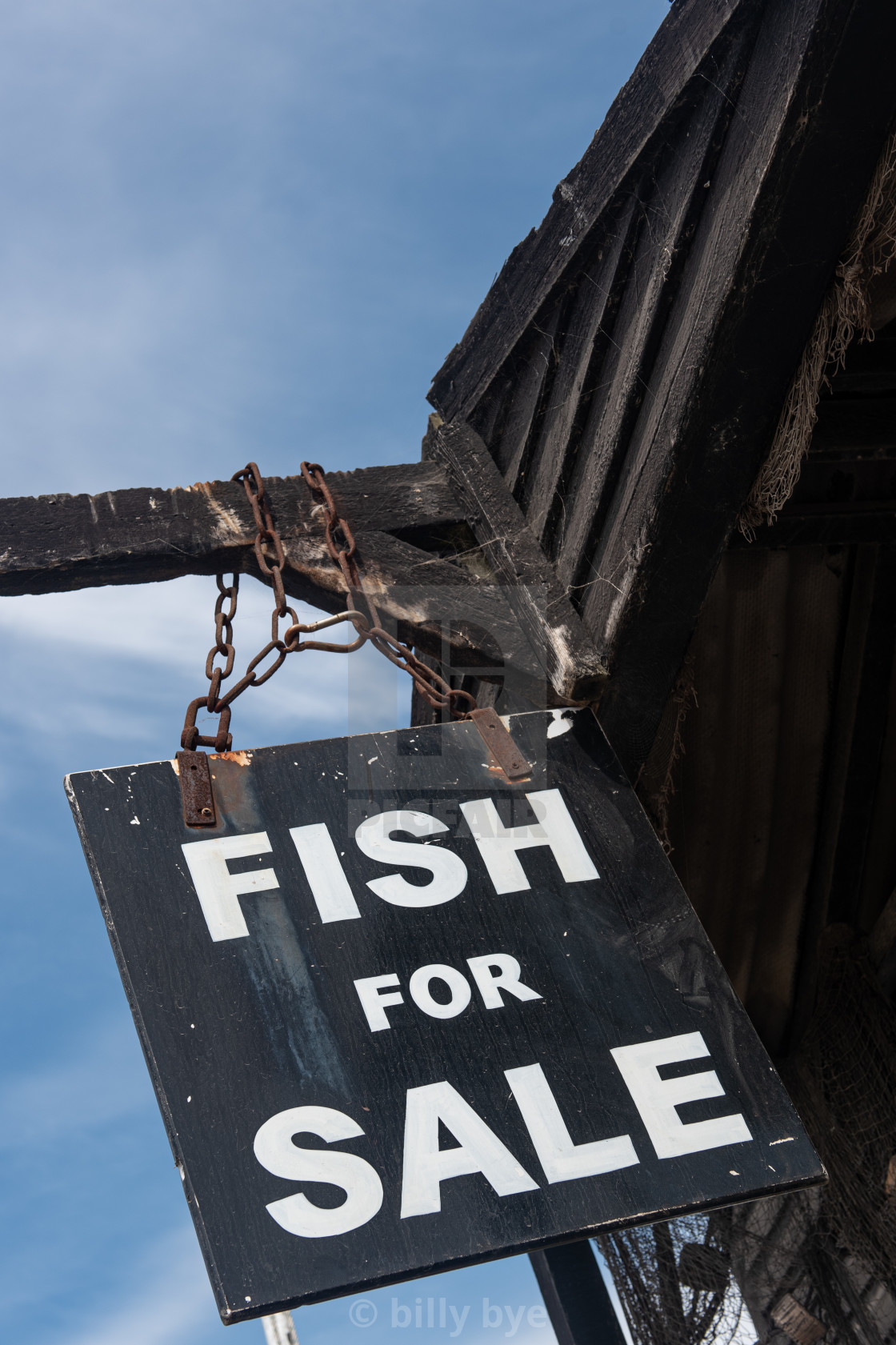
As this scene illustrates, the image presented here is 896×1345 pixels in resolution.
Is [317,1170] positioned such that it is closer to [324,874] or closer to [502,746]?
→ [324,874]

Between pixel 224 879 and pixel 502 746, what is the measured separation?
2.02ft

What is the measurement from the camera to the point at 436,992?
1.91 m

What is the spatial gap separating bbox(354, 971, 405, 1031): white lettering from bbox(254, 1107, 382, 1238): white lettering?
0.54 ft

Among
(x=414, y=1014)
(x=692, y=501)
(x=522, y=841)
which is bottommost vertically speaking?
(x=414, y=1014)

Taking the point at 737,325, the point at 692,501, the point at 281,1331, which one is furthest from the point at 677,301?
the point at 281,1331

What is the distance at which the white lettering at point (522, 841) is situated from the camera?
209cm

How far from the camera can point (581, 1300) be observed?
8.54ft

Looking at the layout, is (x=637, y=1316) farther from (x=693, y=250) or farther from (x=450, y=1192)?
(x=693, y=250)

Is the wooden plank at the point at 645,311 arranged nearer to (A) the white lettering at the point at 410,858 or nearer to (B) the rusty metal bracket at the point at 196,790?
(A) the white lettering at the point at 410,858

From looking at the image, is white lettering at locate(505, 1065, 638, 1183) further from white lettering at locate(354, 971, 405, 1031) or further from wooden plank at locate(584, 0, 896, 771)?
wooden plank at locate(584, 0, 896, 771)

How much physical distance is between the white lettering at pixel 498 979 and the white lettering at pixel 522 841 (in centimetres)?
14

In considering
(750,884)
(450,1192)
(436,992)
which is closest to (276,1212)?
(450,1192)

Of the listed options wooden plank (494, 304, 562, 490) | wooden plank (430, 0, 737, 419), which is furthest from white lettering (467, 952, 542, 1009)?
wooden plank (430, 0, 737, 419)

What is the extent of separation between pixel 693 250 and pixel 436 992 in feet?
4.91
